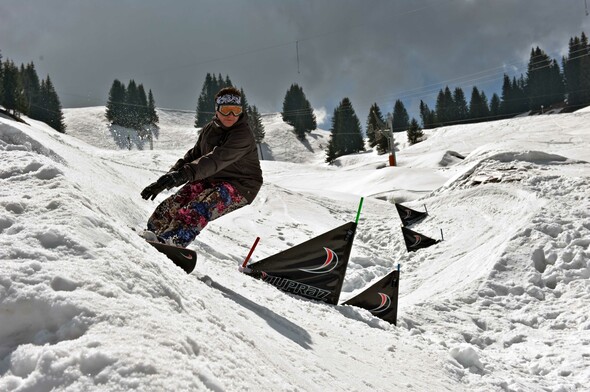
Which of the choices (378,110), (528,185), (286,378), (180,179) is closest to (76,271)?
(286,378)

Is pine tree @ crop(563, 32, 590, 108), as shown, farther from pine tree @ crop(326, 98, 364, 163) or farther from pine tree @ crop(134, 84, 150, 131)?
pine tree @ crop(134, 84, 150, 131)

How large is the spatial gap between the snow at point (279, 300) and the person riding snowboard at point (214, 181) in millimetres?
474

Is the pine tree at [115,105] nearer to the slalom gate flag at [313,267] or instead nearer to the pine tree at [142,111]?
the pine tree at [142,111]

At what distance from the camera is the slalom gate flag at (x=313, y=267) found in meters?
5.30

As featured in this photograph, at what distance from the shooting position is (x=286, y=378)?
2.19 m

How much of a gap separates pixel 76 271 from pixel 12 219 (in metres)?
0.66

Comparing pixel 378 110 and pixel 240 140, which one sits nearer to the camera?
pixel 240 140

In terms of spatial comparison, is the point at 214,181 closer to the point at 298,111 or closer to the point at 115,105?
the point at 115,105

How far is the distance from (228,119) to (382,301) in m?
2.97

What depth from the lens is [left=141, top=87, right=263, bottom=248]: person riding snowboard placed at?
13.2ft

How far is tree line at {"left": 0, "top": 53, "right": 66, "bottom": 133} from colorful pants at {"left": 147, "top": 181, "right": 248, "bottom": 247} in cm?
5148

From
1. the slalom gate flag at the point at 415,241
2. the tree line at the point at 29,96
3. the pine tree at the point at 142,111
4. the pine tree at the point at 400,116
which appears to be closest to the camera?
the slalom gate flag at the point at 415,241

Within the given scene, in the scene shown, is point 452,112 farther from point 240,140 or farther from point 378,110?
point 240,140

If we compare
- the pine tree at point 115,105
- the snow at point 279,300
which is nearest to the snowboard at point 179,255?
the snow at point 279,300
